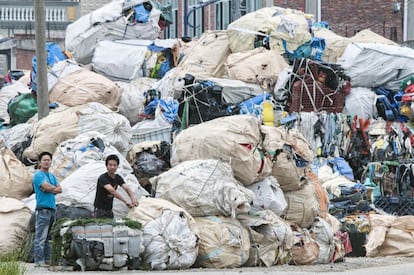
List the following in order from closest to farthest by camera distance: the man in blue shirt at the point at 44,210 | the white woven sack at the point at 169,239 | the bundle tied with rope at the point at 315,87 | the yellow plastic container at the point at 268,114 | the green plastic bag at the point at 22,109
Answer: the white woven sack at the point at 169,239 → the man in blue shirt at the point at 44,210 → the yellow plastic container at the point at 268,114 → the green plastic bag at the point at 22,109 → the bundle tied with rope at the point at 315,87

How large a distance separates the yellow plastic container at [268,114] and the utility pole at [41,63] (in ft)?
10.9

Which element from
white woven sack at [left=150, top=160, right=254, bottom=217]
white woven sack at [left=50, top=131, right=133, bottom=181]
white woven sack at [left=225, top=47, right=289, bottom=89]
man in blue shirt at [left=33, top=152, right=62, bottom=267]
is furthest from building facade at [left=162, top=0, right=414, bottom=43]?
man in blue shirt at [left=33, top=152, right=62, bottom=267]

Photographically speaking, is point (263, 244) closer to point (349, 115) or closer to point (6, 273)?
point (6, 273)

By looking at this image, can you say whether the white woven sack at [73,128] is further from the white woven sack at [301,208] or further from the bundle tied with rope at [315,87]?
the bundle tied with rope at [315,87]

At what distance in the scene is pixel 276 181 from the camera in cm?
1415

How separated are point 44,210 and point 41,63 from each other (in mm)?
4809

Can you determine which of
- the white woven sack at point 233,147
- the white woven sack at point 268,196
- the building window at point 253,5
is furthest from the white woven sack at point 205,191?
the building window at point 253,5

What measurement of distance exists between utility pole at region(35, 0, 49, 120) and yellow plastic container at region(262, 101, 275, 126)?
3327 mm

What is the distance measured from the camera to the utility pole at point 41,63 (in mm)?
16766

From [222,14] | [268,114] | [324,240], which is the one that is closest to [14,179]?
[324,240]

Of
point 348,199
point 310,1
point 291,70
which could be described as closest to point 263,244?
point 348,199

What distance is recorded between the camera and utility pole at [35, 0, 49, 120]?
16766 mm

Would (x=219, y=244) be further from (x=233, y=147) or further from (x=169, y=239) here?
(x=233, y=147)

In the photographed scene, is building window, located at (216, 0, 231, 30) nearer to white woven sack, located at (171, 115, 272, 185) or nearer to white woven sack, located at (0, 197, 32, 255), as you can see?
white woven sack, located at (171, 115, 272, 185)
